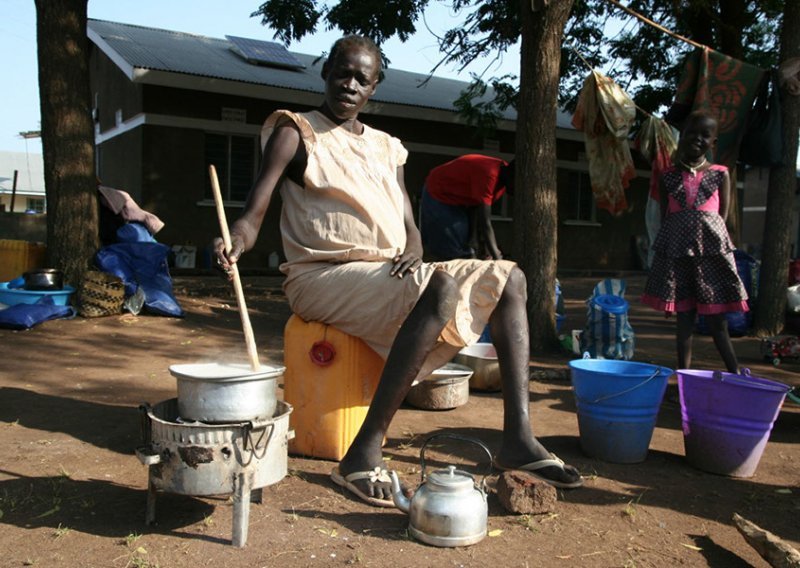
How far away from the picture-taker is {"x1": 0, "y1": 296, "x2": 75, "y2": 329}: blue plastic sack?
605 centimetres

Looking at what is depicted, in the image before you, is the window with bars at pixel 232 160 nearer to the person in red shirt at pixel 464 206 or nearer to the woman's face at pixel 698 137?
the person in red shirt at pixel 464 206

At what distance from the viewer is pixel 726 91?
665cm

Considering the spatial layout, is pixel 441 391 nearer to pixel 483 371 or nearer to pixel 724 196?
pixel 483 371

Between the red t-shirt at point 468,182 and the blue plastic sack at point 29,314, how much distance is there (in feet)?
12.0

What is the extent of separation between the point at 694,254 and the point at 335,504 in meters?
2.85

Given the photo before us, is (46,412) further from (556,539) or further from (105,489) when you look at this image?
(556,539)

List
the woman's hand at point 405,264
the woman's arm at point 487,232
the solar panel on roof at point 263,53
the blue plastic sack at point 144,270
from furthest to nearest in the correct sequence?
1. the solar panel on roof at point 263,53
2. the blue plastic sack at point 144,270
3. the woman's arm at point 487,232
4. the woman's hand at point 405,264

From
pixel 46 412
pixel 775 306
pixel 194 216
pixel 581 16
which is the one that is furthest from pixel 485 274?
pixel 194 216

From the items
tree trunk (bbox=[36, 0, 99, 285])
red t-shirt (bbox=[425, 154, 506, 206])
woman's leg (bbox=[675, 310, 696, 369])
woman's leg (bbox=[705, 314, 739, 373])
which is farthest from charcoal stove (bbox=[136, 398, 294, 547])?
tree trunk (bbox=[36, 0, 99, 285])

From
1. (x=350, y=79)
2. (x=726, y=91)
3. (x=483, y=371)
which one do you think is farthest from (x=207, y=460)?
(x=726, y=91)

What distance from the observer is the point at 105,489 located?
103 inches

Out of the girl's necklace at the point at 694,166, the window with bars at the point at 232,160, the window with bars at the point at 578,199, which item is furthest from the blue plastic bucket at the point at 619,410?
the window with bars at the point at 578,199

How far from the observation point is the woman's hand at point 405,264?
2.70 metres

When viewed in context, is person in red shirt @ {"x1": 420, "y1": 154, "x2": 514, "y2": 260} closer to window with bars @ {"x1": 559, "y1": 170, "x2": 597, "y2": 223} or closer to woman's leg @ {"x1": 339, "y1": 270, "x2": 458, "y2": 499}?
woman's leg @ {"x1": 339, "y1": 270, "x2": 458, "y2": 499}
